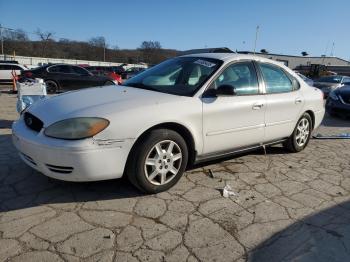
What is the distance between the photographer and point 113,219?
3.03m

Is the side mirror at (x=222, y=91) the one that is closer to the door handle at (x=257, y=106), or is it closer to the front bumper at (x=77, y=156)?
the door handle at (x=257, y=106)

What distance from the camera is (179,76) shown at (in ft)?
14.1

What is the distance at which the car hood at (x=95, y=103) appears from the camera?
10.6ft

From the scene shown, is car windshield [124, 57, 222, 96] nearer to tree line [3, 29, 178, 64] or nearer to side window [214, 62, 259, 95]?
side window [214, 62, 259, 95]

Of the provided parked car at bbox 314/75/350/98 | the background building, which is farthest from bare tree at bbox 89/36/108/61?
parked car at bbox 314/75/350/98

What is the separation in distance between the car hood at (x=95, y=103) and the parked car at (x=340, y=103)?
7.72m

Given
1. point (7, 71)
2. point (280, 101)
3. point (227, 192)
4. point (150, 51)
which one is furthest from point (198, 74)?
point (150, 51)

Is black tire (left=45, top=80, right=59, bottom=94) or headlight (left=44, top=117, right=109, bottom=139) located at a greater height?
headlight (left=44, top=117, right=109, bottom=139)

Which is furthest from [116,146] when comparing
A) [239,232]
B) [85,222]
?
[239,232]

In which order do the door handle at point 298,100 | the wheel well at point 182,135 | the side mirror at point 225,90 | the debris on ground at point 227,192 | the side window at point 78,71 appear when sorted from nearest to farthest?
the wheel well at point 182,135, the debris on ground at point 227,192, the side mirror at point 225,90, the door handle at point 298,100, the side window at point 78,71

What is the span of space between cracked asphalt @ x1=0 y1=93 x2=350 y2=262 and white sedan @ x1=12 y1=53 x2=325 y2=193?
1.08 ft

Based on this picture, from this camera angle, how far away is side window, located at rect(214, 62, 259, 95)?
412 centimetres

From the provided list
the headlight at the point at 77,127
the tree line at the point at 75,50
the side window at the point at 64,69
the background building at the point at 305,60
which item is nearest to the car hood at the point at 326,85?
the side window at the point at 64,69

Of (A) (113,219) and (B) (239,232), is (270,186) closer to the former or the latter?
(B) (239,232)
